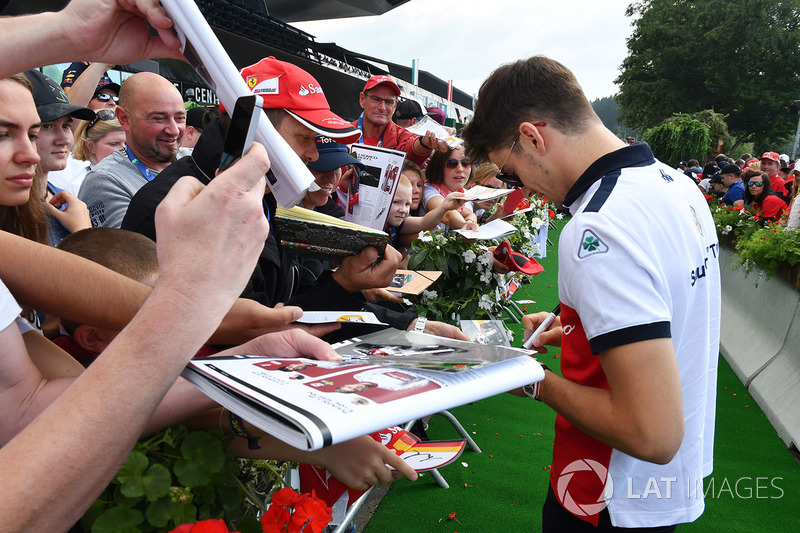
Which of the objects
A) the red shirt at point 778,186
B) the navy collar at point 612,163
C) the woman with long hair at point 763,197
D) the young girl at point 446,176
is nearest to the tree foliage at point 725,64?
the red shirt at point 778,186

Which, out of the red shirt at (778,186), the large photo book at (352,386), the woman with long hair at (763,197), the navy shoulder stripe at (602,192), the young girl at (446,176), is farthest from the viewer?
the red shirt at (778,186)

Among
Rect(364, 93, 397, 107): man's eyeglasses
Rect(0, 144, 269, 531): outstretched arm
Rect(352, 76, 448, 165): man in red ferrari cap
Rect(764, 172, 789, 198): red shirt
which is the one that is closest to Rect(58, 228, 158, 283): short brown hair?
Rect(0, 144, 269, 531): outstretched arm

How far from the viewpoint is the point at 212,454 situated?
977 mm

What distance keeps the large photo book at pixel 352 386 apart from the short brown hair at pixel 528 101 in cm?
102

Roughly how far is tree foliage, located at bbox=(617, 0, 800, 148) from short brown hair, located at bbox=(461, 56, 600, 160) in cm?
4390

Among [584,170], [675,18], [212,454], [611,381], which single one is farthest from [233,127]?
[675,18]

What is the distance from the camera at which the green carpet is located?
2.91 metres

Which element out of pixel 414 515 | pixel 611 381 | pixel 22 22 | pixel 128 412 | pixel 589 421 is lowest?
pixel 414 515

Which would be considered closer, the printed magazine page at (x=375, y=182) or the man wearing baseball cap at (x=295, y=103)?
the man wearing baseball cap at (x=295, y=103)

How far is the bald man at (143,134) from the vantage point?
3064 mm

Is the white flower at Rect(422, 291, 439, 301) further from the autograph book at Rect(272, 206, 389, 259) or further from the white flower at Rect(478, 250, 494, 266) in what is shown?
the autograph book at Rect(272, 206, 389, 259)

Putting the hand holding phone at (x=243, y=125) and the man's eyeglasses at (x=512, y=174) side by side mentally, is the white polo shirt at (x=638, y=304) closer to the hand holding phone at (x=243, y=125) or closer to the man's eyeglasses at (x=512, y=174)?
the man's eyeglasses at (x=512, y=174)

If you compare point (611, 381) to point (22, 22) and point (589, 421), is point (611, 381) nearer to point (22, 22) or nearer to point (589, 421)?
point (589, 421)

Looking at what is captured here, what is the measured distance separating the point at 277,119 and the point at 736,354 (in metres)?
5.49
